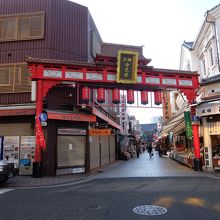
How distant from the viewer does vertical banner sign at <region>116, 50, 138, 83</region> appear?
59.5 ft

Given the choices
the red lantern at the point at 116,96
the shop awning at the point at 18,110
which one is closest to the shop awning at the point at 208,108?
the red lantern at the point at 116,96

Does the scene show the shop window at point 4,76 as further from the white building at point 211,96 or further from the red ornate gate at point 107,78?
the white building at point 211,96

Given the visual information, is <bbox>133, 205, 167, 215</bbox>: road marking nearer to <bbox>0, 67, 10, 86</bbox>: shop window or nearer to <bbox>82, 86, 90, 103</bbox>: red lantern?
<bbox>82, 86, 90, 103</bbox>: red lantern

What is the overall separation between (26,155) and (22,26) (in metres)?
9.06

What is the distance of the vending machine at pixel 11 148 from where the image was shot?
17.7m

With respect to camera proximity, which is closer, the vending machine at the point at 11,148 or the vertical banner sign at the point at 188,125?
the vending machine at the point at 11,148

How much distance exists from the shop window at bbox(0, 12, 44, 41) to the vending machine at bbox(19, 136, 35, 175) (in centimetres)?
702

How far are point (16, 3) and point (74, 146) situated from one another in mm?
11097

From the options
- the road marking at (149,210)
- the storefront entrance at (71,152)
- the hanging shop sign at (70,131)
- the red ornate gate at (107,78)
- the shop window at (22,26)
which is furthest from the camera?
the shop window at (22,26)

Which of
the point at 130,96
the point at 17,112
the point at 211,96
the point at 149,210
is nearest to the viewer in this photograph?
the point at 149,210

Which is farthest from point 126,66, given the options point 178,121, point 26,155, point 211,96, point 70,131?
point 178,121

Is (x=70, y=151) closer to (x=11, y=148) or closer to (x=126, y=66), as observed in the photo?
(x=11, y=148)

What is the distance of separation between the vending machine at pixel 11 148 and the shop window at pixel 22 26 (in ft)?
22.9

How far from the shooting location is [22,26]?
759 inches
